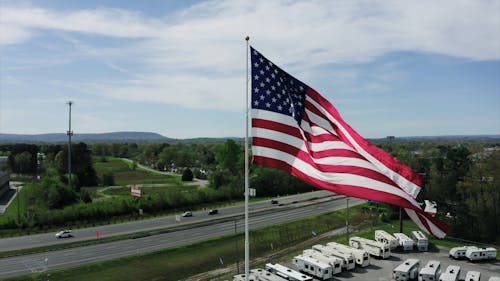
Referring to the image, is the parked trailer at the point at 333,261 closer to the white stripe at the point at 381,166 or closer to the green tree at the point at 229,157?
the white stripe at the point at 381,166

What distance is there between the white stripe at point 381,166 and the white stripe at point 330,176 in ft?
1.36

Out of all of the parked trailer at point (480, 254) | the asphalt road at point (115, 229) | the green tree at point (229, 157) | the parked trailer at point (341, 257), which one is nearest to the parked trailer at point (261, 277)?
the parked trailer at point (341, 257)

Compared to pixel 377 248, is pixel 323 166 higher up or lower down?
higher up

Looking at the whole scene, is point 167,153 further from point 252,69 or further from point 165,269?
point 252,69

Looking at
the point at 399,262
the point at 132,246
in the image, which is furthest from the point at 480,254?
the point at 132,246

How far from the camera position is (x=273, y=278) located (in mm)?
37250

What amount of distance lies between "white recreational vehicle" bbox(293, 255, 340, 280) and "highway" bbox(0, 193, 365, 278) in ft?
71.6

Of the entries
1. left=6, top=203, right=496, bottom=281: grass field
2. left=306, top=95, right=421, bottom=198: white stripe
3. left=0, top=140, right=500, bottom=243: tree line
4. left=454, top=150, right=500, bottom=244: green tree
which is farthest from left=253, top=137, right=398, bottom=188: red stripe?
left=454, top=150, right=500, bottom=244: green tree

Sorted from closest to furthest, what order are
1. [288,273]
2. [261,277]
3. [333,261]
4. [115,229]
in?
[261,277] → [288,273] → [333,261] → [115,229]

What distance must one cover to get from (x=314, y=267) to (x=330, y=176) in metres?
25.4

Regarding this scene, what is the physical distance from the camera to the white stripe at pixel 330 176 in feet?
53.7

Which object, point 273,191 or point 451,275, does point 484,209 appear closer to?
point 451,275

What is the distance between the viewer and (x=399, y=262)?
4522 cm

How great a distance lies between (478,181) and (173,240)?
168ft
